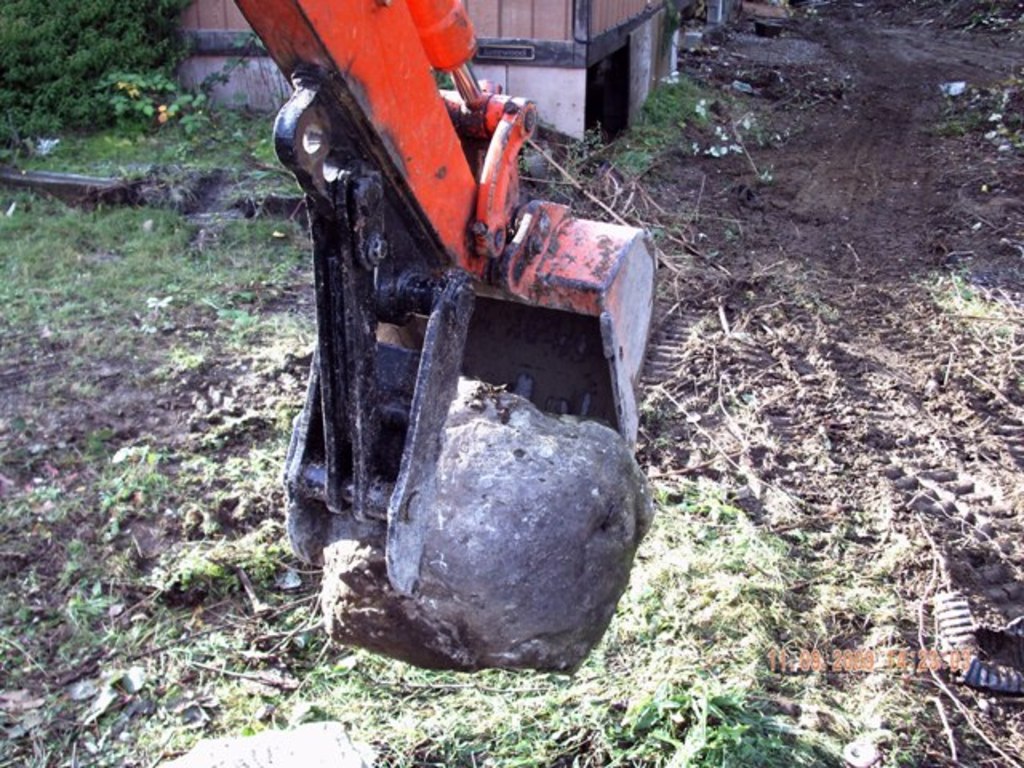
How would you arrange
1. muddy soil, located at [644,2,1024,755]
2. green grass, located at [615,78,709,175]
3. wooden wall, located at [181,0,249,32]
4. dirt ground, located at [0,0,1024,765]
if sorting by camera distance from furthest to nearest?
wooden wall, located at [181,0,249,32] < green grass, located at [615,78,709,175] < muddy soil, located at [644,2,1024,755] < dirt ground, located at [0,0,1024,765]

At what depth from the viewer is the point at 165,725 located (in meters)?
2.82

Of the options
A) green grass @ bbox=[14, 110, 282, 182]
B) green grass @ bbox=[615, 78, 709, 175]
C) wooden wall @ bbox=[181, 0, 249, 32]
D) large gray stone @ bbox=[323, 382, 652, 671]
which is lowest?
green grass @ bbox=[615, 78, 709, 175]

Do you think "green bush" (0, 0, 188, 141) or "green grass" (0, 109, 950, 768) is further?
"green bush" (0, 0, 188, 141)

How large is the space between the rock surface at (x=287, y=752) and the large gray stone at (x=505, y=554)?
0.26 m

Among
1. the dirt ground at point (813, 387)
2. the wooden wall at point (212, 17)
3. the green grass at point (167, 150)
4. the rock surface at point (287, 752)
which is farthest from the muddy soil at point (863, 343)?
the wooden wall at point (212, 17)

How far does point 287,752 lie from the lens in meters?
2.37

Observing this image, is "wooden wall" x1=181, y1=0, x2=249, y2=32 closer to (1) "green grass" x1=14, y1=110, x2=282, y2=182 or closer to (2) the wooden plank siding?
(1) "green grass" x1=14, y1=110, x2=282, y2=182

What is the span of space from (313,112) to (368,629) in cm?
115

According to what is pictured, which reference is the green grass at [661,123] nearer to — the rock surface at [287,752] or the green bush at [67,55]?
the green bush at [67,55]

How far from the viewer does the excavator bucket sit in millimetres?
1906

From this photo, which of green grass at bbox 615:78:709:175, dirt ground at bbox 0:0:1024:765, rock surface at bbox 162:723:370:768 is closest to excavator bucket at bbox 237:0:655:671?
rock surface at bbox 162:723:370:768

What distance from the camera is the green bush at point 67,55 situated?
708cm

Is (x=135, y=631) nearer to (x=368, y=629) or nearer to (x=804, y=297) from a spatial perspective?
(x=368, y=629)

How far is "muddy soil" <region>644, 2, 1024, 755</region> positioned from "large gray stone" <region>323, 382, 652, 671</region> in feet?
4.93
